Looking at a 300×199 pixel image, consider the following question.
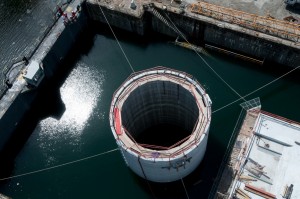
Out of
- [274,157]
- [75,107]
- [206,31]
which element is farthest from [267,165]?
[75,107]

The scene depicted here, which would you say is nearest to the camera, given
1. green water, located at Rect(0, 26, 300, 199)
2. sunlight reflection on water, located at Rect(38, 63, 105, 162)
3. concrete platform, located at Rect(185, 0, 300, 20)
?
green water, located at Rect(0, 26, 300, 199)

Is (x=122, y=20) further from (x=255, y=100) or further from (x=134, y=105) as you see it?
(x=255, y=100)

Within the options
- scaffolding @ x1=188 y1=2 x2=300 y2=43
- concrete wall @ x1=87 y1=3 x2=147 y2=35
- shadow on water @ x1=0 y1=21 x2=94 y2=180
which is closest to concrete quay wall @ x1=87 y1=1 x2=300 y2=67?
concrete wall @ x1=87 y1=3 x2=147 y2=35

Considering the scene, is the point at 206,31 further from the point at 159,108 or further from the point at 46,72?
the point at 46,72

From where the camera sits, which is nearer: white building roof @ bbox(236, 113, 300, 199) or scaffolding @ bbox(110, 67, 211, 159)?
scaffolding @ bbox(110, 67, 211, 159)

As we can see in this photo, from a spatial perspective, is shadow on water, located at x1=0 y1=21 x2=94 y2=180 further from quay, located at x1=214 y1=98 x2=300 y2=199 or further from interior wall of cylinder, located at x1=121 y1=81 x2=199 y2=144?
quay, located at x1=214 y1=98 x2=300 y2=199
